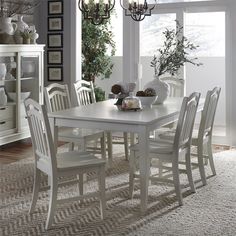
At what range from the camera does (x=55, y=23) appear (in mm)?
7137

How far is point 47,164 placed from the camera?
3229 millimetres

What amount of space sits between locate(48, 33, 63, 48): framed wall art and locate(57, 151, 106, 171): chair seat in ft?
12.8

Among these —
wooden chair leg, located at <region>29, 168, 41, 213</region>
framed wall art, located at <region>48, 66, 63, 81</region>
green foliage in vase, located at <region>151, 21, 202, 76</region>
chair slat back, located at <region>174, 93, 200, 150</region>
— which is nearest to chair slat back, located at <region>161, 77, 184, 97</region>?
green foliage in vase, located at <region>151, 21, 202, 76</region>

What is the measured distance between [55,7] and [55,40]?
51cm

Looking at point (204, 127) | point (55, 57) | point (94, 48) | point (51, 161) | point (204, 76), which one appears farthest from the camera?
point (94, 48)

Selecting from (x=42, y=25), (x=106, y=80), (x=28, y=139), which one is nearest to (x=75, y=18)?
(x=42, y=25)

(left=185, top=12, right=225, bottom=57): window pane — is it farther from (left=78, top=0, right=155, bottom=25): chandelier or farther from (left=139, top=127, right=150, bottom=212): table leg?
(left=139, top=127, right=150, bottom=212): table leg

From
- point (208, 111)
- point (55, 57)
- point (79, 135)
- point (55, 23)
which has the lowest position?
point (79, 135)

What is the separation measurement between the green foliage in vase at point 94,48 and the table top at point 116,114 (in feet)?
14.0

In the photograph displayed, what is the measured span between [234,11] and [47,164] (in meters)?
3.92

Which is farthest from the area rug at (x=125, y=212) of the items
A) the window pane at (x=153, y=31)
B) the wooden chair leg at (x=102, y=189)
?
the window pane at (x=153, y=31)

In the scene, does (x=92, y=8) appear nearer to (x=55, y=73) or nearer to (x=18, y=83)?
(x=18, y=83)

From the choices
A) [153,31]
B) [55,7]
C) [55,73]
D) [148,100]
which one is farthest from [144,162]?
[55,7]

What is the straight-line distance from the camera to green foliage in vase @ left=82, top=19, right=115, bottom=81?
8586 millimetres
